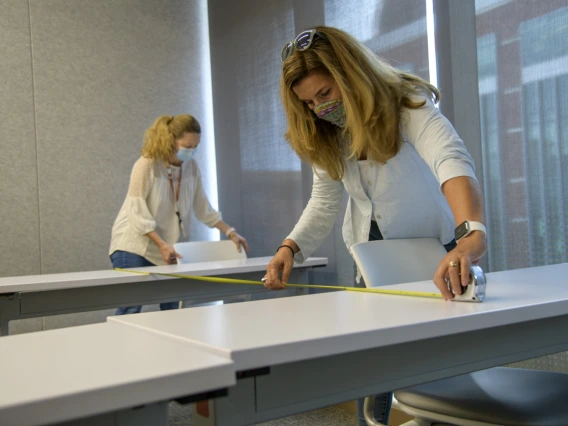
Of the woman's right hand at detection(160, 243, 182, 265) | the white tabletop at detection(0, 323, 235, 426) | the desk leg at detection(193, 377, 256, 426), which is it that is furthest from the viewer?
the woman's right hand at detection(160, 243, 182, 265)

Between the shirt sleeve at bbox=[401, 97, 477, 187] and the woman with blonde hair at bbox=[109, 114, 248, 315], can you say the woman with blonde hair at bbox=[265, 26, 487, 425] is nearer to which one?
the shirt sleeve at bbox=[401, 97, 477, 187]

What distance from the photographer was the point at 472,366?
36.8 inches

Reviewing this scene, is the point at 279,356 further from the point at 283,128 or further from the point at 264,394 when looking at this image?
the point at 283,128

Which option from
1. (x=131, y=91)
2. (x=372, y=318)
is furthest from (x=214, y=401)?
(x=131, y=91)

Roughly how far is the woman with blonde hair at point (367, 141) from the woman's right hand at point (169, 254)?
1.42m

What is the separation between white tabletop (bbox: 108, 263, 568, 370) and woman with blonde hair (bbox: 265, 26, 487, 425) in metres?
0.42

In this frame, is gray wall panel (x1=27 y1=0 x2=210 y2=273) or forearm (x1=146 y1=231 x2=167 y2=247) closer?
forearm (x1=146 y1=231 x2=167 y2=247)

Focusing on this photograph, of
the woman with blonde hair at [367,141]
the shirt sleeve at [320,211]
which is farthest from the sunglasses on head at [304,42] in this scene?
the shirt sleeve at [320,211]

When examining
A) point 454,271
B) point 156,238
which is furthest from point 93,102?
point 454,271

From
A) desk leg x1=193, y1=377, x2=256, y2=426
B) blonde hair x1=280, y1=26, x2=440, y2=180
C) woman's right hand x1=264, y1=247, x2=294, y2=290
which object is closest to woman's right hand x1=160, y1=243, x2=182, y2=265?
woman's right hand x1=264, y1=247, x2=294, y2=290

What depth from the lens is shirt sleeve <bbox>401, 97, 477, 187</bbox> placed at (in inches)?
56.7

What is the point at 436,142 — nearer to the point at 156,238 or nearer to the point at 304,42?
the point at 304,42

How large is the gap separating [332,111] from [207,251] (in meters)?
1.90

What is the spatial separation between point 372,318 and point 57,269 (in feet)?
12.9
